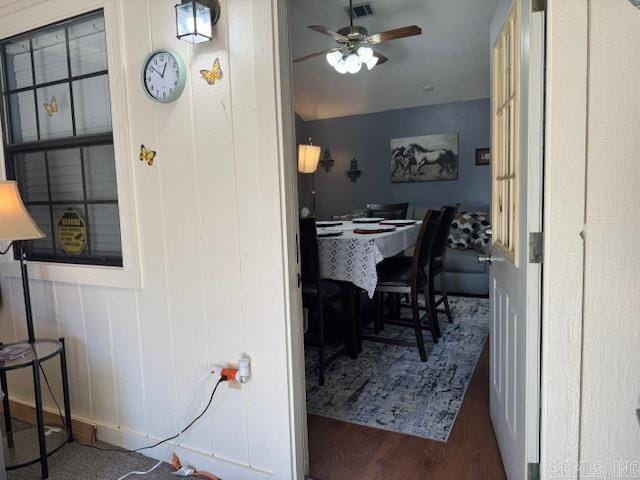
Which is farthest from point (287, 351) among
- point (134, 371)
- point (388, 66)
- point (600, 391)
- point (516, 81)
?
point (388, 66)

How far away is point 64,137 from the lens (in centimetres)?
211

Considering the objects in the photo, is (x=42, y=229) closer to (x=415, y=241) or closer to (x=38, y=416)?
(x=38, y=416)

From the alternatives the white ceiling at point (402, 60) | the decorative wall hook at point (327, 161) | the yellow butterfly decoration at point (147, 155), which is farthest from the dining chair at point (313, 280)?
the decorative wall hook at point (327, 161)

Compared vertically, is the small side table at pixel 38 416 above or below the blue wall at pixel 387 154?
below

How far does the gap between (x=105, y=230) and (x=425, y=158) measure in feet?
16.4

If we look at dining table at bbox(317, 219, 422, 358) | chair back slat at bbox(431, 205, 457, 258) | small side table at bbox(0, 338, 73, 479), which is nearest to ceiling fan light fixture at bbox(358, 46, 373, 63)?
chair back slat at bbox(431, 205, 457, 258)

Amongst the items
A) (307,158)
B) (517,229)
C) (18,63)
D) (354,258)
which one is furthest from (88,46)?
(307,158)

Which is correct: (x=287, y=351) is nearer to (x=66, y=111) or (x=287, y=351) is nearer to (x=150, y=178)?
(x=150, y=178)

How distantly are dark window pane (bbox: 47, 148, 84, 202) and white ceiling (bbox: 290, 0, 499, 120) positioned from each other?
2830mm

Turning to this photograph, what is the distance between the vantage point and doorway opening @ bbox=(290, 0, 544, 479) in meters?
Answer: 1.71

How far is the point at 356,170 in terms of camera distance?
265 inches

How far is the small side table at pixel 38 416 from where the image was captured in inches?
71.4

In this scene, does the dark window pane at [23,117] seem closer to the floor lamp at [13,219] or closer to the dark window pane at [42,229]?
the dark window pane at [42,229]

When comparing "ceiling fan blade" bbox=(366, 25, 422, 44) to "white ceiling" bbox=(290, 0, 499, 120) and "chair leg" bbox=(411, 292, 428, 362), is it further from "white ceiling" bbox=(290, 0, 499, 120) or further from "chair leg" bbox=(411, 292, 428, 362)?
"chair leg" bbox=(411, 292, 428, 362)
